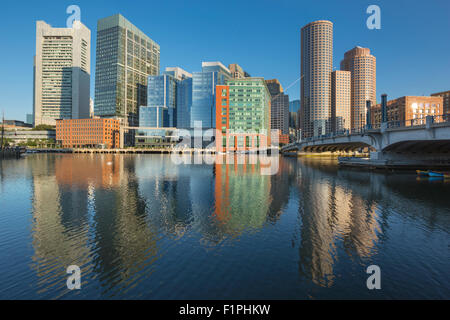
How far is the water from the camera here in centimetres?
865

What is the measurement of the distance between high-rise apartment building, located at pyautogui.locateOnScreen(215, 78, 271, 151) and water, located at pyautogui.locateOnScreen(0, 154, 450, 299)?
124158 millimetres

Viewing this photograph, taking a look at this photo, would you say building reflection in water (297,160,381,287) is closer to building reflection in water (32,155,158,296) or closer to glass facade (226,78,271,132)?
building reflection in water (32,155,158,296)

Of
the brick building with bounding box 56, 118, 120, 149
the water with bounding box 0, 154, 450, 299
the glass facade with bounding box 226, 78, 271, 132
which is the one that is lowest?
the water with bounding box 0, 154, 450, 299

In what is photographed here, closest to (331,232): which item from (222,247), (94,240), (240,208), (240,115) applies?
(222,247)

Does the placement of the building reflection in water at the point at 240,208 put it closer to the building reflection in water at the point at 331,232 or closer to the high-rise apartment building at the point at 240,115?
the building reflection in water at the point at 331,232

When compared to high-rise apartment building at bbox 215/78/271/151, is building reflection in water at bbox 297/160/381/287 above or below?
below

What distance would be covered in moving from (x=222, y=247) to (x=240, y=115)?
139892mm

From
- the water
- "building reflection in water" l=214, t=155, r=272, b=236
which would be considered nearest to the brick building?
the water

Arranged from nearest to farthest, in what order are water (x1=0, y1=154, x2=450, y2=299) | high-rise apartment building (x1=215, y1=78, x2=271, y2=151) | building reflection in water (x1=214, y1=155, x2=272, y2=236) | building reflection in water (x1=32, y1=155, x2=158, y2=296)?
1. water (x1=0, y1=154, x2=450, y2=299)
2. building reflection in water (x1=32, y1=155, x2=158, y2=296)
3. building reflection in water (x1=214, y1=155, x2=272, y2=236)
4. high-rise apartment building (x1=215, y1=78, x2=271, y2=151)

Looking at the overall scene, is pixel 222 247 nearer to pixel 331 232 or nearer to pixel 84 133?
pixel 331 232

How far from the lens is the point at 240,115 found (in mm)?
148000

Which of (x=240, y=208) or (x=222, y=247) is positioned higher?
(x=240, y=208)

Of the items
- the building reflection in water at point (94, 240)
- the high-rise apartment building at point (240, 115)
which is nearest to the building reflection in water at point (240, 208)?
the building reflection in water at point (94, 240)
